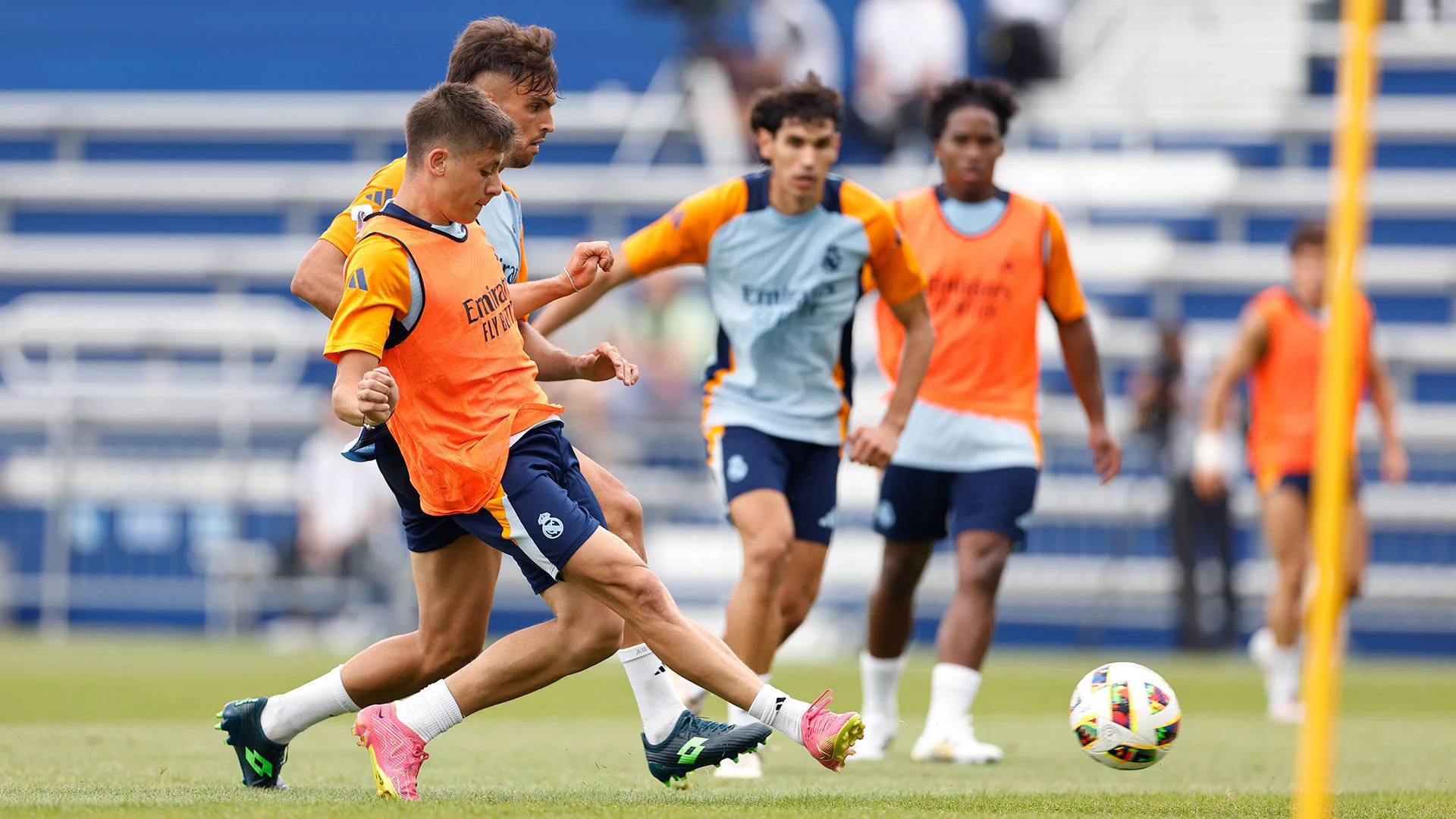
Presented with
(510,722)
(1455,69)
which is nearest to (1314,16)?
(1455,69)

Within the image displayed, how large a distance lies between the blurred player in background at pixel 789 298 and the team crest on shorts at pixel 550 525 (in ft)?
6.14

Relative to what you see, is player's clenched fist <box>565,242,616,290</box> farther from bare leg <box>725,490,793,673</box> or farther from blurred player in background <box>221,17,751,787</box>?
bare leg <box>725,490,793,673</box>

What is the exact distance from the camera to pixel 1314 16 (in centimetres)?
2231

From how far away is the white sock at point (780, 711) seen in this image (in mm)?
5074

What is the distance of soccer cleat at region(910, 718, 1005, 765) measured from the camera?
7363 millimetres

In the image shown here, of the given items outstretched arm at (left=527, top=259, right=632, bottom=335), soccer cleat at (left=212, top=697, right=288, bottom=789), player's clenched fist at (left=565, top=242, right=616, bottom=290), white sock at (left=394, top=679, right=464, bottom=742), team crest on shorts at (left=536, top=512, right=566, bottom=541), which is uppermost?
player's clenched fist at (left=565, top=242, right=616, bottom=290)

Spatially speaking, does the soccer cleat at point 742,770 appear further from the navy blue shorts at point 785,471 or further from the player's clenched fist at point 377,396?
the player's clenched fist at point 377,396

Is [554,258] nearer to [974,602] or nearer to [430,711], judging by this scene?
[974,602]

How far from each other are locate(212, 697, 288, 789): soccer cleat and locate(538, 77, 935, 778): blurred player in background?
77.3 inches

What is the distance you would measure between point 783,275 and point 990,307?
1.29 metres

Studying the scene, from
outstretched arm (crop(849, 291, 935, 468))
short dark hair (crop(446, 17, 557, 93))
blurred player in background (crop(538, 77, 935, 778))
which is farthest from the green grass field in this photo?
short dark hair (crop(446, 17, 557, 93))

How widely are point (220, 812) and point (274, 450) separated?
50.8 feet

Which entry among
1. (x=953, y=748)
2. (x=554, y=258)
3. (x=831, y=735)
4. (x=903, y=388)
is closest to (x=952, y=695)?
(x=953, y=748)

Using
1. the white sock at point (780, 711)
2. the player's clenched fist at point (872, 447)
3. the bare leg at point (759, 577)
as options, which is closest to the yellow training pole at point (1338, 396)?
the white sock at point (780, 711)
